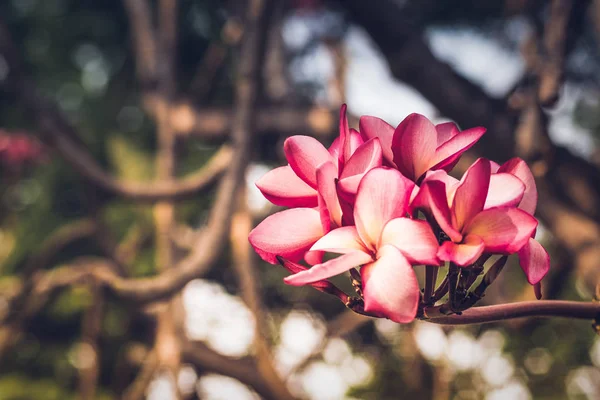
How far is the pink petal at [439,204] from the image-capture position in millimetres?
379

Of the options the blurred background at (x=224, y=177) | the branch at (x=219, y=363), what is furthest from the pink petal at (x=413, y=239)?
the branch at (x=219, y=363)

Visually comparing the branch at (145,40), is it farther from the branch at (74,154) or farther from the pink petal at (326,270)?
the pink petal at (326,270)

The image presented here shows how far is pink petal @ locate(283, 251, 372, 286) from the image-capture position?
36 centimetres

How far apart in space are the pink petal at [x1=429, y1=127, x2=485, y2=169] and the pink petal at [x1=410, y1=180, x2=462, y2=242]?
67mm

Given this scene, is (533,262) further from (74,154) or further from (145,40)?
(145,40)

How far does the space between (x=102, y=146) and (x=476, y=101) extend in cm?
312

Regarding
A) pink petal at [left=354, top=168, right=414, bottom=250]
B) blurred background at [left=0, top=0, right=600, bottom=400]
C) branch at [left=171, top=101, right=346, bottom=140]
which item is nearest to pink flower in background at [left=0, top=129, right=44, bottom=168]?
blurred background at [left=0, top=0, right=600, bottom=400]

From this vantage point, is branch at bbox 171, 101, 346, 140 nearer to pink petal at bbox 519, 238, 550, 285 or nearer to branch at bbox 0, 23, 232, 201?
branch at bbox 0, 23, 232, 201

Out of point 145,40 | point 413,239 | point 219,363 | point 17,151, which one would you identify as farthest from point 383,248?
point 17,151

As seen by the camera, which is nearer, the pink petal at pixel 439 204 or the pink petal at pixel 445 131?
the pink petal at pixel 439 204

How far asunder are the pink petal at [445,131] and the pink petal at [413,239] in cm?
14

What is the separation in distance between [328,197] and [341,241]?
0.14 feet

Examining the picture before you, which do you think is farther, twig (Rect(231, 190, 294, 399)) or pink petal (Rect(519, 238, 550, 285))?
twig (Rect(231, 190, 294, 399))

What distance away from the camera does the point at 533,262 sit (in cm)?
40
